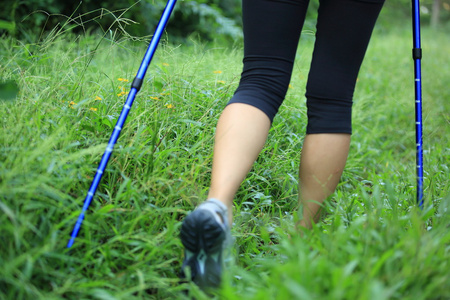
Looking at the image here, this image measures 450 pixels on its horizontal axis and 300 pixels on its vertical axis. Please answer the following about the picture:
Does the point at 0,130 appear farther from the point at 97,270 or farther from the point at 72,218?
the point at 97,270

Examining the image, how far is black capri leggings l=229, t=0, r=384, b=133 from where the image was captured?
1.18 meters

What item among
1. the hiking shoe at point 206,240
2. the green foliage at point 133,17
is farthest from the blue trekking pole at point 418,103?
the green foliage at point 133,17

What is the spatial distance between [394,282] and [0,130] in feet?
3.93

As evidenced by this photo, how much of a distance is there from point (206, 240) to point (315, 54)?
0.69 metres

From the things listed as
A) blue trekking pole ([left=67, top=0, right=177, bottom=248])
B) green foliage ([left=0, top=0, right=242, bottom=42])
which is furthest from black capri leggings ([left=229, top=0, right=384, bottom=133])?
green foliage ([left=0, top=0, right=242, bottom=42])

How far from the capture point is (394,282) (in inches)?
35.3

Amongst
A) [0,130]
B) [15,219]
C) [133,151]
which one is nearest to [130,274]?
[15,219]

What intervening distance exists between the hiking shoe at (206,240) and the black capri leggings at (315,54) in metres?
0.36

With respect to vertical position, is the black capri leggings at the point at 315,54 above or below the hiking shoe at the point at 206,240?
above

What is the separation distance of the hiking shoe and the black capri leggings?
0.36m

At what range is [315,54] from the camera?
125cm

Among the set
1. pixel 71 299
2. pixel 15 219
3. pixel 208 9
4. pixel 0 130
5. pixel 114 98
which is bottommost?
pixel 71 299

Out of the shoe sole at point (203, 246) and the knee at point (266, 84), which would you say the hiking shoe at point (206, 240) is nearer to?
the shoe sole at point (203, 246)

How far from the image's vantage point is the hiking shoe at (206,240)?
990 millimetres
